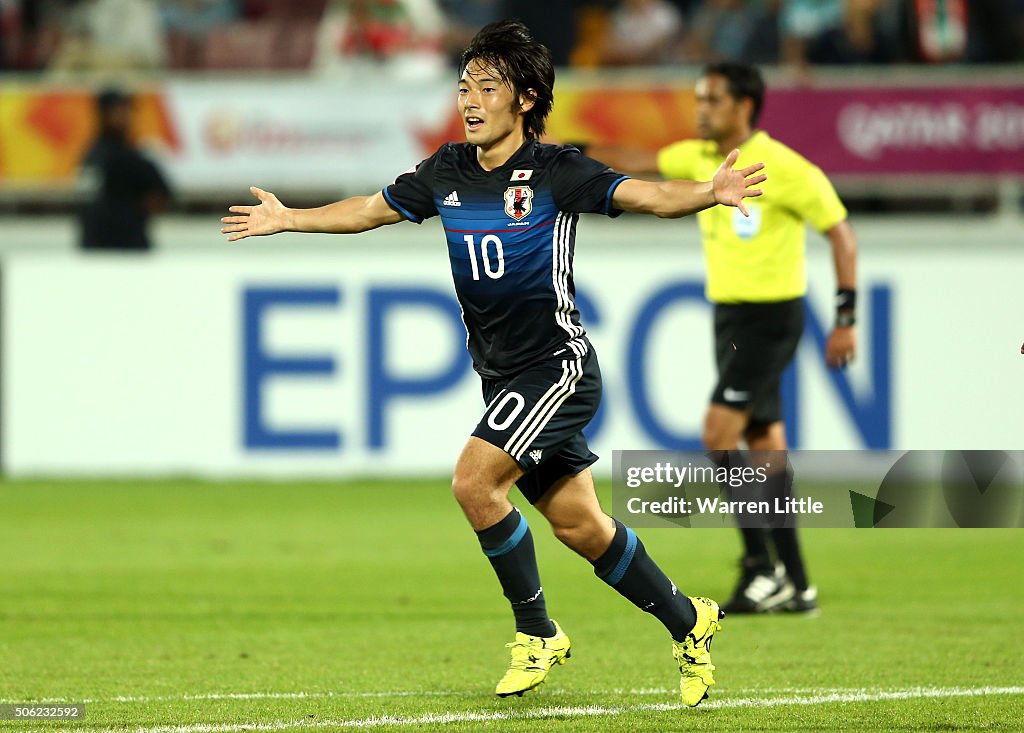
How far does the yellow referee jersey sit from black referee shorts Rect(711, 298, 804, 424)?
0.19 feet

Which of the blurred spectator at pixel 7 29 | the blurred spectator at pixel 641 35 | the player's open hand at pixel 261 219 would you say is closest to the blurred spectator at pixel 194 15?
the blurred spectator at pixel 7 29

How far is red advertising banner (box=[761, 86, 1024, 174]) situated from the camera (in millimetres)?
13805

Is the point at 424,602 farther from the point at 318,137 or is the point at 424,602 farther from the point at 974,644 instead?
the point at 318,137

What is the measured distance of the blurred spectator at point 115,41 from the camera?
14859mm

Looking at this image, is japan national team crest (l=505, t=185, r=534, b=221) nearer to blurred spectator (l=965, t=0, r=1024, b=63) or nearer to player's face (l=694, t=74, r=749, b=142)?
player's face (l=694, t=74, r=749, b=142)

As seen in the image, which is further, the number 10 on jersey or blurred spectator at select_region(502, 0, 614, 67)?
blurred spectator at select_region(502, 0, 614, 67)

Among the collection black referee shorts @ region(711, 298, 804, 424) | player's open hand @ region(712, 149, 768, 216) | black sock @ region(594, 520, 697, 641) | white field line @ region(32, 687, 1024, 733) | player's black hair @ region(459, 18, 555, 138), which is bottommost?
white field line @ region(32, 687, 1024, 733)

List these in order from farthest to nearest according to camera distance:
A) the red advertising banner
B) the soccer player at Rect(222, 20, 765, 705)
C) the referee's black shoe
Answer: the red advertising banner < the referee's black shoe < the soccer player at Rect(222, 20, 765, 705)

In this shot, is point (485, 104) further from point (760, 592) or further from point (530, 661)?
point (760, 592)

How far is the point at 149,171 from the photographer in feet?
43.1

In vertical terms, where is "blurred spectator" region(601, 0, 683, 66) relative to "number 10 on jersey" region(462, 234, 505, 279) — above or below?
above

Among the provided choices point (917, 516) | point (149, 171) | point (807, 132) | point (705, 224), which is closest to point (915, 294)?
point (807, 132)

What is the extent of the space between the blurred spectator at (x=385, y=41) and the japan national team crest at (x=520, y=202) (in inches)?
352

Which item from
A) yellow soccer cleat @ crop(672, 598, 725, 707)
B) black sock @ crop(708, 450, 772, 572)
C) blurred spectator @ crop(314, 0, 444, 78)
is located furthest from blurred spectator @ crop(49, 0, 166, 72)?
yellow soccer cleat @ crop(672, 598, 725, 707)
